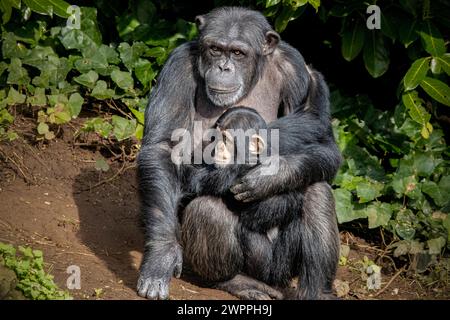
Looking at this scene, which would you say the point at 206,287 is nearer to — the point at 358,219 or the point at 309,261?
the point at 309,261

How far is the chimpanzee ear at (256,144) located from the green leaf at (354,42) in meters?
2.58

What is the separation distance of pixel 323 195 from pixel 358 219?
85.8 inches

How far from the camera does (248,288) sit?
283 inches

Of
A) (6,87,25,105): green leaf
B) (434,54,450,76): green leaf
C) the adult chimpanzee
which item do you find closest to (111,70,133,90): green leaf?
(6,87,25,105): green leaf

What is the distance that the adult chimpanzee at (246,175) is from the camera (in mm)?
6938

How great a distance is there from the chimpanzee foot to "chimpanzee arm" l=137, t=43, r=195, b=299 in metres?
0.58

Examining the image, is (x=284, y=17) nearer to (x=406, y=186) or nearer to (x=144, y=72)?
(x=144, y=72)

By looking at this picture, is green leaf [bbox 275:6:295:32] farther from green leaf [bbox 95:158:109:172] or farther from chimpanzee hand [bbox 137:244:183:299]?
chimpanzee hand [bbox 137:244:183:299]

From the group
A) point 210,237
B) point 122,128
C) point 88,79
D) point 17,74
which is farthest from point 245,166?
point 17,74

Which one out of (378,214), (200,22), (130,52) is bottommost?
(378,214)

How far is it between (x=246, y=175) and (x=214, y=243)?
2.23 feet

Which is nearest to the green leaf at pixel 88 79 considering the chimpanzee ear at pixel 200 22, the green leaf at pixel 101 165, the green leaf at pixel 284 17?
the green leaf at pixel 101 165

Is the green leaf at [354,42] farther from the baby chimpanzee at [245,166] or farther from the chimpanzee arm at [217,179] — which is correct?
the chimpanzee arm at [217,179]

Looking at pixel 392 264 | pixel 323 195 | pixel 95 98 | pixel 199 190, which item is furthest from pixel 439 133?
pixel 95 98
